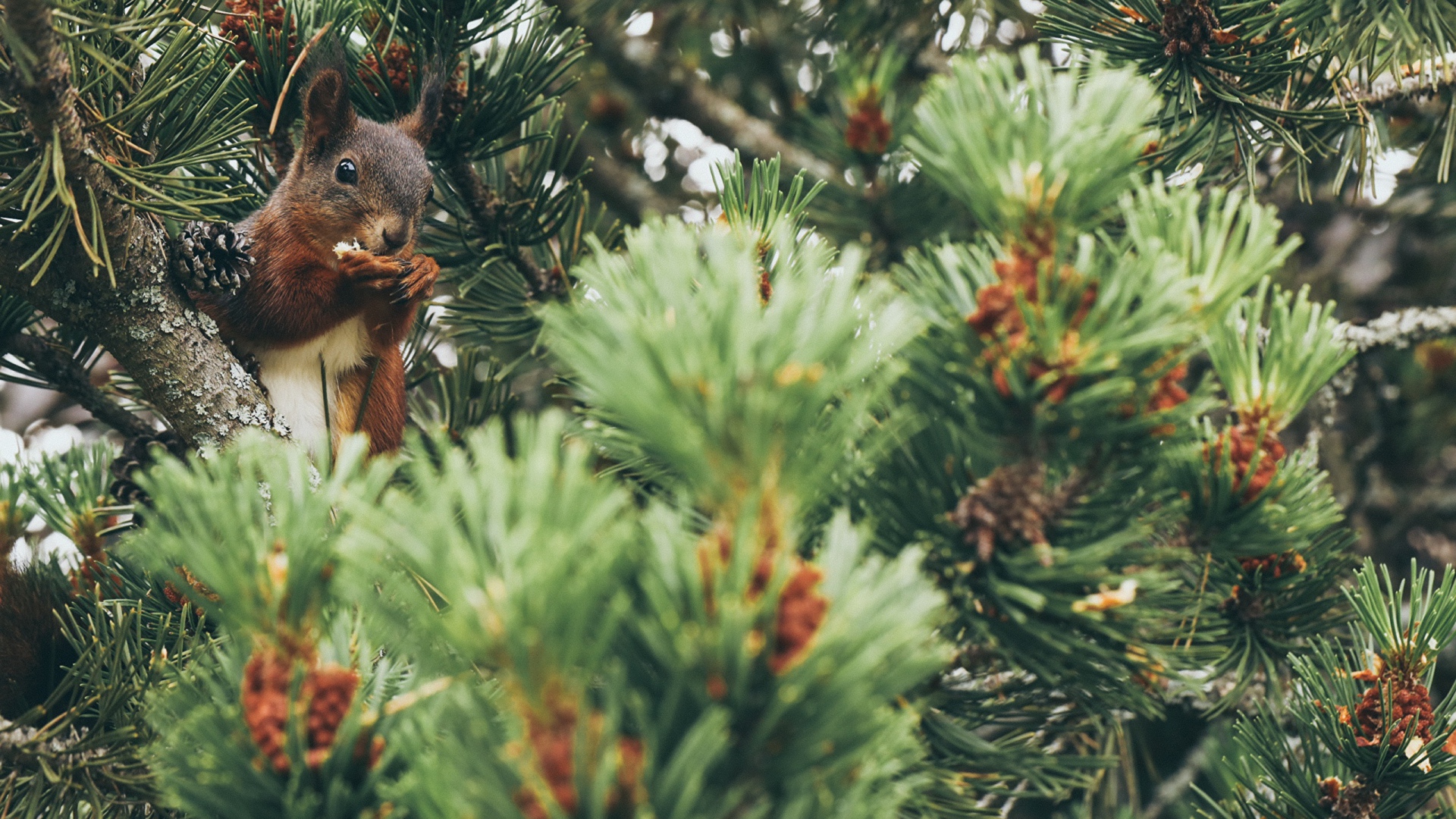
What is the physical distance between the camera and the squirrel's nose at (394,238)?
1.51 meters

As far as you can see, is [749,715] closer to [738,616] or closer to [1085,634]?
[738,616]

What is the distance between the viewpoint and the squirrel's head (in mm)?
1513

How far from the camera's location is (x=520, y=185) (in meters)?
1.53

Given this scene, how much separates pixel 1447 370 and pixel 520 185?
7.78ft

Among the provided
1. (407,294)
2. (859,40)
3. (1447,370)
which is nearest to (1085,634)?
(407,294)

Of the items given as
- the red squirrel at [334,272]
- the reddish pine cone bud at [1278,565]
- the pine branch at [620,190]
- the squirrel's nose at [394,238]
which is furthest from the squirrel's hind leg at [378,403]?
the reddish pine cone bud at [1278,565]

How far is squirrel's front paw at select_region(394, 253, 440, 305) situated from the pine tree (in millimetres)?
210

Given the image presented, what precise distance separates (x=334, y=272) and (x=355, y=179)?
0.50 ft

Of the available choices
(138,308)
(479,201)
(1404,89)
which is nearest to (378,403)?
(479,201)

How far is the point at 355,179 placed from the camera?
62.1 inches

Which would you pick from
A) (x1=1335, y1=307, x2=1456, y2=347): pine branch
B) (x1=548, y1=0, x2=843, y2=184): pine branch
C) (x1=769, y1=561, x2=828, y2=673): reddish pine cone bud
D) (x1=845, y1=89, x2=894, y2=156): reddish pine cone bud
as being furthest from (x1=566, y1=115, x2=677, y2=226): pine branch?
(x1=769, y1=561, x2=828, y2=673): reddish pine cone bud

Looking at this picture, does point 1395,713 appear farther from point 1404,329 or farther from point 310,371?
point 310,371

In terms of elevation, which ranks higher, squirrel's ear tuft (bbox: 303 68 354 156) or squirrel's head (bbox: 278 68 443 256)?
squirrel's ear tuft (bbox: 303 68 354 156)

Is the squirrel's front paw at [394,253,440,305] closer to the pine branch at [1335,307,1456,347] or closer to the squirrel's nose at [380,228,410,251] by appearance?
the squirrel's nose at [380,228,410,251]
